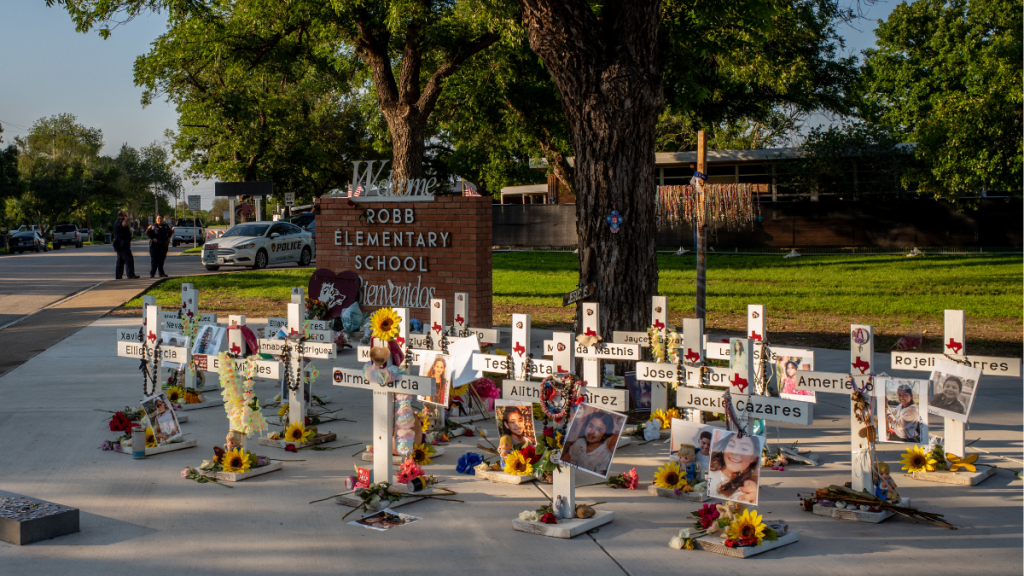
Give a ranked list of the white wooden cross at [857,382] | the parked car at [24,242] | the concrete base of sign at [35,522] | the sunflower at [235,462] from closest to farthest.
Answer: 1. the concrete base of sign at [35,522]
2. the white wooden cross at [857,382]
3. the sunflower at [235,462]
4. the parked car at [24,242]

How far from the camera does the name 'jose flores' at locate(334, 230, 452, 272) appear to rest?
12359mm

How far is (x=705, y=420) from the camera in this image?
6887 millimetres

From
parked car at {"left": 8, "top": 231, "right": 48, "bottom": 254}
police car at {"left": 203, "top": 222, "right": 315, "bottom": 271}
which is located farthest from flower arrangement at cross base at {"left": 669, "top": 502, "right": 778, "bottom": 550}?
parked car at {"left": 8, "top": 231, "right": 48, "bottom": 254}

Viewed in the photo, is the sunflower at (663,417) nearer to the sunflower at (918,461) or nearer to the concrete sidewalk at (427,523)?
the concrete sidewalk at (427,523)

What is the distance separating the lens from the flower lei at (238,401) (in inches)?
233

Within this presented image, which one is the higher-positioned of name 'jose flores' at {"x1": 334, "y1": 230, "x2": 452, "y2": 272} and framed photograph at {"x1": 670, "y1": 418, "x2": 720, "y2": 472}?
name 'jose flores' at {"x1": 334, "y1": 230, "x2": 452, "y2": 272}

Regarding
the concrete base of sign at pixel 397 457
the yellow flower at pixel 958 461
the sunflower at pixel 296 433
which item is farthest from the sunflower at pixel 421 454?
the yellow flower at pixel 958 461

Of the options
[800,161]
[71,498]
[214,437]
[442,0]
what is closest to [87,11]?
[442,0]

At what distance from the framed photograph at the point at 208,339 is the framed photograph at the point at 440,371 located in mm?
1837

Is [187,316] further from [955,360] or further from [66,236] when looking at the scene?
[66,236]

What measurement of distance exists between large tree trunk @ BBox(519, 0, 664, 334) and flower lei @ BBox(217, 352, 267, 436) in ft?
11.0

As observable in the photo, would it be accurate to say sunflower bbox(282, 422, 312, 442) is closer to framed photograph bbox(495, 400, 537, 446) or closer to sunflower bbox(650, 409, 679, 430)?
framed photograph bbox(495, 400, 537, 446)

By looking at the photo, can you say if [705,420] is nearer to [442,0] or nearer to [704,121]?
[442,0]

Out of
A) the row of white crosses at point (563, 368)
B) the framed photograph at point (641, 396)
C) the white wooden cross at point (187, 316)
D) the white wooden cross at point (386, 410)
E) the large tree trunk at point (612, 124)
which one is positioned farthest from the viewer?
the white wooden cross at point (187, 316)
